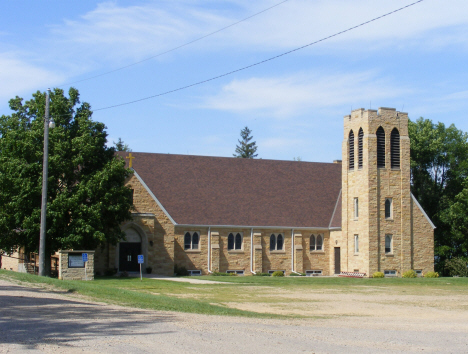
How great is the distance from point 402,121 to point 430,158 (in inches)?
386

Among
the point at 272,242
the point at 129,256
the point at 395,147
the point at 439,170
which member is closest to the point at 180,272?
the point at 129,256

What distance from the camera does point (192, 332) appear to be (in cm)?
1383

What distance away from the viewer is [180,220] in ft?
153

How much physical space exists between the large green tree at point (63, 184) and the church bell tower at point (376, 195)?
721 inches

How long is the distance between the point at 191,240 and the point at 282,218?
774 centimetres

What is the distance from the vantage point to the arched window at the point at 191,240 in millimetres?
47156

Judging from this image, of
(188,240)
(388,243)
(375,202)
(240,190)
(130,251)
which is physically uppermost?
(240,190)

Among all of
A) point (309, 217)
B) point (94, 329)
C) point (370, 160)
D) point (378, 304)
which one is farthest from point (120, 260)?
A: point (94, 329)

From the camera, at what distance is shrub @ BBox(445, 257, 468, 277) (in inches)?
1944

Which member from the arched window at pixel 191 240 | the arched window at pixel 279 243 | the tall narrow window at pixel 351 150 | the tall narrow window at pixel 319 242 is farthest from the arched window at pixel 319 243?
the arched window at pixel 191 240

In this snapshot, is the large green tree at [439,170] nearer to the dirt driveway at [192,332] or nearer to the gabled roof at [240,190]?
the gabled roof at [240,190]

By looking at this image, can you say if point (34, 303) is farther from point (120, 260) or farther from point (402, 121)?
point (402, 121)

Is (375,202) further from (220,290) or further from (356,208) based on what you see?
(220,290)

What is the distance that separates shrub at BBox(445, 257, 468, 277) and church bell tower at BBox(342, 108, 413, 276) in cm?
506
